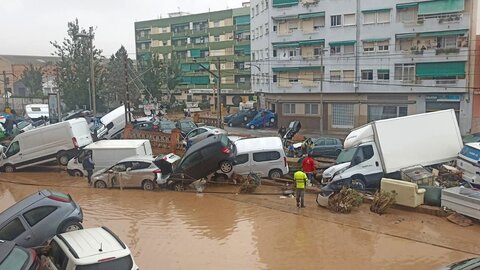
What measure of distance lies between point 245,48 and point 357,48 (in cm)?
3045

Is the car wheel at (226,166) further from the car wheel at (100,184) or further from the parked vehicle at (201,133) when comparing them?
the parked vehicle at (201,133)

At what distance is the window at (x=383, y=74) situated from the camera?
38.7 meters

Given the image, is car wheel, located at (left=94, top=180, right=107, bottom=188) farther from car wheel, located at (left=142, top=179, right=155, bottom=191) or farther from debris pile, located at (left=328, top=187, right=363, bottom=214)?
debris pile, located at (left=328, top=187, right=363, bottom=214)

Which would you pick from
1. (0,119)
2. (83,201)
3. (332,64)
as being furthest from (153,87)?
(83,201)

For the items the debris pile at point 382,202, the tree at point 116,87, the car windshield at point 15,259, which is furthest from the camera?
the tree at point 116,87

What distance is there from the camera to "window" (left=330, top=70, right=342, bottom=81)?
133ft

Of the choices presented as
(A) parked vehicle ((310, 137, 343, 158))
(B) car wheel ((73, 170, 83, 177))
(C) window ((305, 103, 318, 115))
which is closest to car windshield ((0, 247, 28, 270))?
(B) car wheel ((73, 170, 83, 177))

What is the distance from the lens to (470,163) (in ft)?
52.9

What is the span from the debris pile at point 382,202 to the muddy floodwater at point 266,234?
305 mm

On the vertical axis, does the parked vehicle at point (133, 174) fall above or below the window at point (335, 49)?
below

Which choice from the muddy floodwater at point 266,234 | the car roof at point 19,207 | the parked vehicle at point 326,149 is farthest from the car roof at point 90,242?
the parked vehicle at point 326,149

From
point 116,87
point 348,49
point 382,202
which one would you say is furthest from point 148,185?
point 116,87

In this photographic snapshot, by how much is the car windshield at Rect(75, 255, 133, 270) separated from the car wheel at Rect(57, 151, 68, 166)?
16.3 m

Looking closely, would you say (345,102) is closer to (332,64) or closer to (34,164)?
(332,64)
